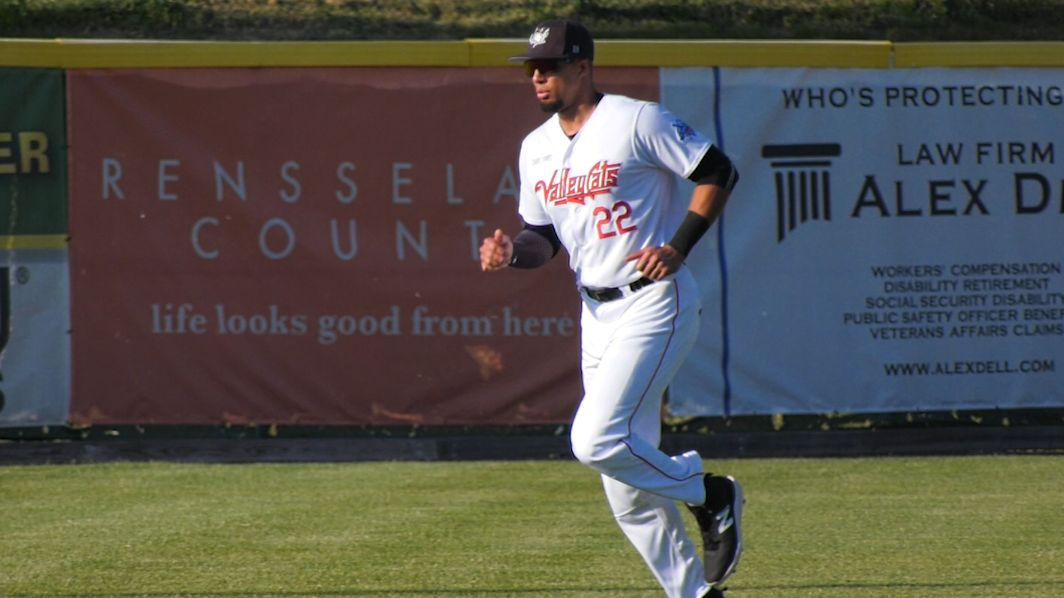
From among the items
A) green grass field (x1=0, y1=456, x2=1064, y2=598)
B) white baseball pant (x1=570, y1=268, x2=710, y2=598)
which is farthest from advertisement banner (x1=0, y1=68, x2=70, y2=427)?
white baseball pant (x1=570, y1=268, x2=710, y2=598)

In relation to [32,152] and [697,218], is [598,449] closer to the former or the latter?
[697,218]

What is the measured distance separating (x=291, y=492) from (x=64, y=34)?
7.77 meters

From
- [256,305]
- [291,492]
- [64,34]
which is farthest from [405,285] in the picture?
[64,34]

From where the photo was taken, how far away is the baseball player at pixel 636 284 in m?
5.40

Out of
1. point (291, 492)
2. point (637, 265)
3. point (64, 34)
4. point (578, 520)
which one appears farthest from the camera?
point (64, 34)

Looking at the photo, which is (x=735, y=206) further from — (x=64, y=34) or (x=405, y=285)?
(x=64, y=34)

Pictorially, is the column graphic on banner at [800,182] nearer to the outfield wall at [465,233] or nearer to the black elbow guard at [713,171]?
the outfield wall at [465,233]

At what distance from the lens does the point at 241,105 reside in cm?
1163

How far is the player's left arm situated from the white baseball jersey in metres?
0.05

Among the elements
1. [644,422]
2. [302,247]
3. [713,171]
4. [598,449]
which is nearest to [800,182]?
[302,247]

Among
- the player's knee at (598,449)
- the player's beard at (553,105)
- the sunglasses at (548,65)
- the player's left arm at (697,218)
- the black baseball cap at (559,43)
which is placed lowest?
the player's knee at (598,449)

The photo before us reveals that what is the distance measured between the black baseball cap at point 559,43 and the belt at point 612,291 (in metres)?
0.80

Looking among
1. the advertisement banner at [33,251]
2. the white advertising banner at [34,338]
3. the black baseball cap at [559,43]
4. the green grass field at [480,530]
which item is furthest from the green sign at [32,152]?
the black baseball cap at [559,43]

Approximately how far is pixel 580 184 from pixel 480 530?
9.45ft
